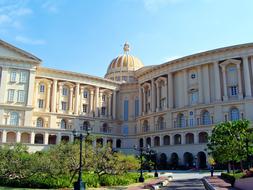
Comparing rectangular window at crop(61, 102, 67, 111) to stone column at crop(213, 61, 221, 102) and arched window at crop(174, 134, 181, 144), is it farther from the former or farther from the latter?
stone column at crop(213, 61, 221, 102)

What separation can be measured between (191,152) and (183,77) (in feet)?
53.8

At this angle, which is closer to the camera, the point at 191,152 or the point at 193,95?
the point at 191,152

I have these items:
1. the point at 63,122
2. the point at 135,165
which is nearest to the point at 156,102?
the point at 63,122

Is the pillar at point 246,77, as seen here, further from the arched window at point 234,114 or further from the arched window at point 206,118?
the arched window at point 206,118

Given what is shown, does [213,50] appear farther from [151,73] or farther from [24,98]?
[24,98]

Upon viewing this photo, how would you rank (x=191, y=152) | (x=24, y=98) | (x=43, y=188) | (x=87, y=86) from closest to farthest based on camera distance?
(x=43, y=188) → (x=191, y=152) → (x=24, y=98) → (x=87, y=86)

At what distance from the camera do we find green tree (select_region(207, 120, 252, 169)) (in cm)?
3459

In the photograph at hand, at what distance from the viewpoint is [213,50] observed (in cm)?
6172

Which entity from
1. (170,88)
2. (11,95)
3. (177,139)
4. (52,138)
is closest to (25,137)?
(52,138)

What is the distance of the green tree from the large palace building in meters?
21.1

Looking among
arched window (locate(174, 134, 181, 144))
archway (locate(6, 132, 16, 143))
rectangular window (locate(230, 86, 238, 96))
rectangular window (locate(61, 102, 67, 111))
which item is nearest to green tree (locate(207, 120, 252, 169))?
rectangular window (locate(230, 86, 238, 96))

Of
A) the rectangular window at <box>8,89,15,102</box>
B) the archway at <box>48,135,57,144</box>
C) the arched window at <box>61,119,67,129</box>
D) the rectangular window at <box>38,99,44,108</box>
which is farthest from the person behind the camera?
the arched window at <box>61,119,67,129</box>

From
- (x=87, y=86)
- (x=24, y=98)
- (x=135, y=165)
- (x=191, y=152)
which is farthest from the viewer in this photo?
(x=87, y=86)

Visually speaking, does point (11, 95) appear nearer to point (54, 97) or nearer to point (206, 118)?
point (54, 97)
